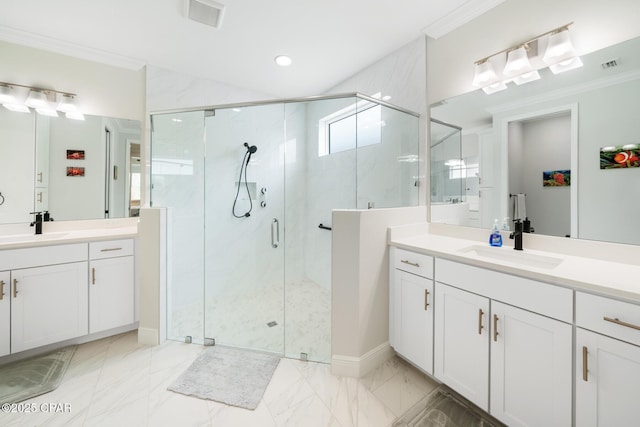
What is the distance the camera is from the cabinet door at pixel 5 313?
68.6 inches

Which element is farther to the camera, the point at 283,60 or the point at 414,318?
the point at 283,60

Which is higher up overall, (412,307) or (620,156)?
(620,156)

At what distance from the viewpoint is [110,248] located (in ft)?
6.92

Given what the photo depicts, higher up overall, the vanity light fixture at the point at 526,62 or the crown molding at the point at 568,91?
the vanity light fixture at the point at 526,62

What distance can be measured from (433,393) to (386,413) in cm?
36

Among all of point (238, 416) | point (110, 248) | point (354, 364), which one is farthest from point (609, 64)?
→ point (110, 248)

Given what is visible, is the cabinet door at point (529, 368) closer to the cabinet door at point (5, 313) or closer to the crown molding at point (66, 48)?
the cabinet door at point (5, 313)

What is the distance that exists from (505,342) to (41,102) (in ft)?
12.5

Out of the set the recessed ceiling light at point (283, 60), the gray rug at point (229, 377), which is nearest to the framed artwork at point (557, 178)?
the gray rug at point (229, 377)

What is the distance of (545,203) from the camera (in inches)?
61.7

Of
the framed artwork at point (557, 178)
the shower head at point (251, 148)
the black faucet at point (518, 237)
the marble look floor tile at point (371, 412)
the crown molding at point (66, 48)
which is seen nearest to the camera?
the marble look floor tile at point (371, 412)

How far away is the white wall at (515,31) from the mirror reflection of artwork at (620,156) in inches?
22.3

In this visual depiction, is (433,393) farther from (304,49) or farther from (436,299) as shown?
(304,49)

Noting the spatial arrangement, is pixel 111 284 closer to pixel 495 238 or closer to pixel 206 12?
pixel 206 12
